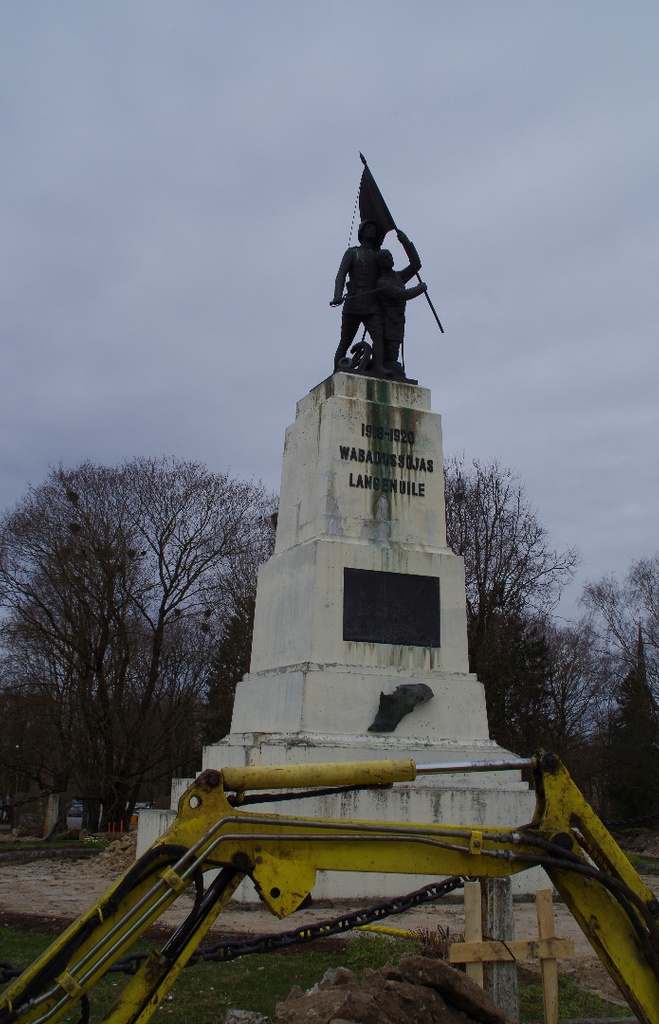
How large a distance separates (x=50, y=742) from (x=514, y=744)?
13921 millimetres

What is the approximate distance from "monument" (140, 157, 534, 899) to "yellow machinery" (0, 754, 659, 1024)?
564cm

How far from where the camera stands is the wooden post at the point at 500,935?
4859 millimetres

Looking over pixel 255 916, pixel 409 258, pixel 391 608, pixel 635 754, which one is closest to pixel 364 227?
pixel 409 258

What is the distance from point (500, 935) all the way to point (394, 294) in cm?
987

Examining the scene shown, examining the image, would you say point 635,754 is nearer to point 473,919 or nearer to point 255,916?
point 255,916

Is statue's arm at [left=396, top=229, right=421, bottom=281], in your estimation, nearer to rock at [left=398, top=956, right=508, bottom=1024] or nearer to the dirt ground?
the dirt ground

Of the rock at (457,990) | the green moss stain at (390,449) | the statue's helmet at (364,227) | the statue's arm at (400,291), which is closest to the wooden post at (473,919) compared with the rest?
the rock at (457,990)

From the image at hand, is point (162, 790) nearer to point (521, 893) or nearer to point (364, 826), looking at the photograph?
point (521, 893)

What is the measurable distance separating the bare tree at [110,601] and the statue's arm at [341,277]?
14.3 m

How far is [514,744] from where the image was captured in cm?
2838

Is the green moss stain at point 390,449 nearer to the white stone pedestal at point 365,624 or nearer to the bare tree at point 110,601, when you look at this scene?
the white stone pedestal at point 365,624

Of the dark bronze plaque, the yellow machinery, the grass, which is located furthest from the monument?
the yellow machinery

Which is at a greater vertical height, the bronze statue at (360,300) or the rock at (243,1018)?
the bronze statue at (360,300)

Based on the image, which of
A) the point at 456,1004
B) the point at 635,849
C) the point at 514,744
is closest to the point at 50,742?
the point at 514,744
